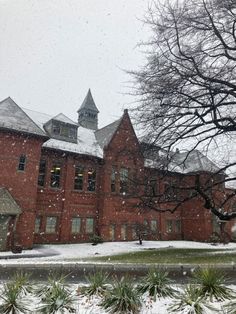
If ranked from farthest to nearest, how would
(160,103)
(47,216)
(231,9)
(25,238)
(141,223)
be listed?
(141,223)
(47,216)
(25,238)
(160,103)
(231,9)

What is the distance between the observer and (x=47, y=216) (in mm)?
24156

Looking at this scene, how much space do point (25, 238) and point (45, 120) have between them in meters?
12.7

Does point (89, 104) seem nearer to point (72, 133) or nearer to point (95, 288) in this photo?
point (72, 133)

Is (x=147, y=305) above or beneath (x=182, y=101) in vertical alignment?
beneath

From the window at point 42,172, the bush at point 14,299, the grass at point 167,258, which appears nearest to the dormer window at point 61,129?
the window at point 42,172

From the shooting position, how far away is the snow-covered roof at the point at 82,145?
83.0 feet

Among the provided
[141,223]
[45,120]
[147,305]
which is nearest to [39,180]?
[45,120]

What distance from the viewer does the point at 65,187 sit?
2534cm

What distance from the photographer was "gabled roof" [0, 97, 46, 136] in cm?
2164

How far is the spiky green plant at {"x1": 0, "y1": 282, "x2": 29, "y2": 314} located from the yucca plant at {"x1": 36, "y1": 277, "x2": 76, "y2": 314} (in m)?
0.43

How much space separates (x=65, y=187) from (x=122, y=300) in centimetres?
1927

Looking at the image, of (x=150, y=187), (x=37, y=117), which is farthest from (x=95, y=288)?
(x=37, y=117)

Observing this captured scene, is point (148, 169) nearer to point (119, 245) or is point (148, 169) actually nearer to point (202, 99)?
point (202, 99)

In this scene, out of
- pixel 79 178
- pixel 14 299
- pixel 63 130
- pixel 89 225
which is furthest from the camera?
pixel 63 130
